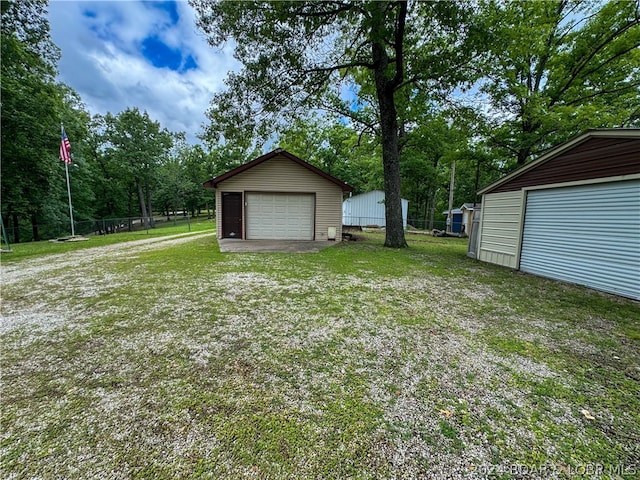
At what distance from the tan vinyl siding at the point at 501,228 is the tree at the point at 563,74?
4.91 metres

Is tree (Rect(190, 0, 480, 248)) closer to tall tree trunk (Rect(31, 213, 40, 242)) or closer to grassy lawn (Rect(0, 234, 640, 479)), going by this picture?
grassy lawn (Rect(0, 234, 640, 479))

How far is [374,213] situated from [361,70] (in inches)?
466

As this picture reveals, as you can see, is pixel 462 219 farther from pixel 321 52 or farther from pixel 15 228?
pixel 15 228

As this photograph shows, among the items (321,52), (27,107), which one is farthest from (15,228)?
(321,52)

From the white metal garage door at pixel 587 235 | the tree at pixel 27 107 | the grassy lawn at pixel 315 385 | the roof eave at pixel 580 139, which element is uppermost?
the tree at pixel 27 107

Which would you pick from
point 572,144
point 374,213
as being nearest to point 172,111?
point 374,213

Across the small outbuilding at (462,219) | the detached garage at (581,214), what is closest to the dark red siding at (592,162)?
the detached garage at (581,214)

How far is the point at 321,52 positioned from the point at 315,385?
35.4 feet

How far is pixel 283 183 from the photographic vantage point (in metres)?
11.0

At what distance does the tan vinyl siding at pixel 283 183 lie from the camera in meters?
10.9

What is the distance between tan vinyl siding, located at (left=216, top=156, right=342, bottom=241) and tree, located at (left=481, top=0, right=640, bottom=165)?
7.07m

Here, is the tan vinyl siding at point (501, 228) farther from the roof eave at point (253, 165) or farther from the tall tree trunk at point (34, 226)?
the tall tree trunk at point (34, 226)

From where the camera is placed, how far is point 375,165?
26625 millimetres

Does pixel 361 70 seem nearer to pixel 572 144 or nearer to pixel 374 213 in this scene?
pixel 572 144
